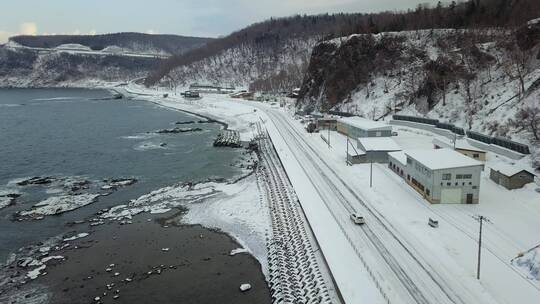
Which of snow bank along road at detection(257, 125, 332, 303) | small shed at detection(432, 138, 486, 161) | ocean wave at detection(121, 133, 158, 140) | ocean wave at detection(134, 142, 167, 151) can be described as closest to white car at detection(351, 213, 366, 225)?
snow bank along road at detection(257, 125, 332, 303)

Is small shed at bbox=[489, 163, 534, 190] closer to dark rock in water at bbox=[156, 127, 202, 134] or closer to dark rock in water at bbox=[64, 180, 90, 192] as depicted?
dark rock in water at bbox=[64, 180, 90, 192]

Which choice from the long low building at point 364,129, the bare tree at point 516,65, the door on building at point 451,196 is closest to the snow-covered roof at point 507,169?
the door on building at point 451,196

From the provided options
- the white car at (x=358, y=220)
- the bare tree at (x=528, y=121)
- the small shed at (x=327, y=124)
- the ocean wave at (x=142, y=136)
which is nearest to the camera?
the white car at (x=358, y=220)

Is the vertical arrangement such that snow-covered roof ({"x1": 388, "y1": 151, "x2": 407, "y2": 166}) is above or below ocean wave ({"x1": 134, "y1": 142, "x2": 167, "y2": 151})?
above

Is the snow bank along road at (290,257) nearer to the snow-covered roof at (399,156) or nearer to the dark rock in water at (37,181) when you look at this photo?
the snow-covered roof at (399,156)

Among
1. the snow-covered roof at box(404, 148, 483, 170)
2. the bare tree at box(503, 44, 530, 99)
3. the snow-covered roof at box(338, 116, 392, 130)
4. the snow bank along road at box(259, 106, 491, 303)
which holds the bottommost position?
the snow bank along road at box(259, 106, 491, 303)

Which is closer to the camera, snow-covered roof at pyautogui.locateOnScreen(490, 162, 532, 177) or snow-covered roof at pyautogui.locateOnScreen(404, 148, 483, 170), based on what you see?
snow-covered roof at pyautogui.locateOnScreen(404, 148, 483, 170)

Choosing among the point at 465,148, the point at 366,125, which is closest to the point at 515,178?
the point at 465,148
